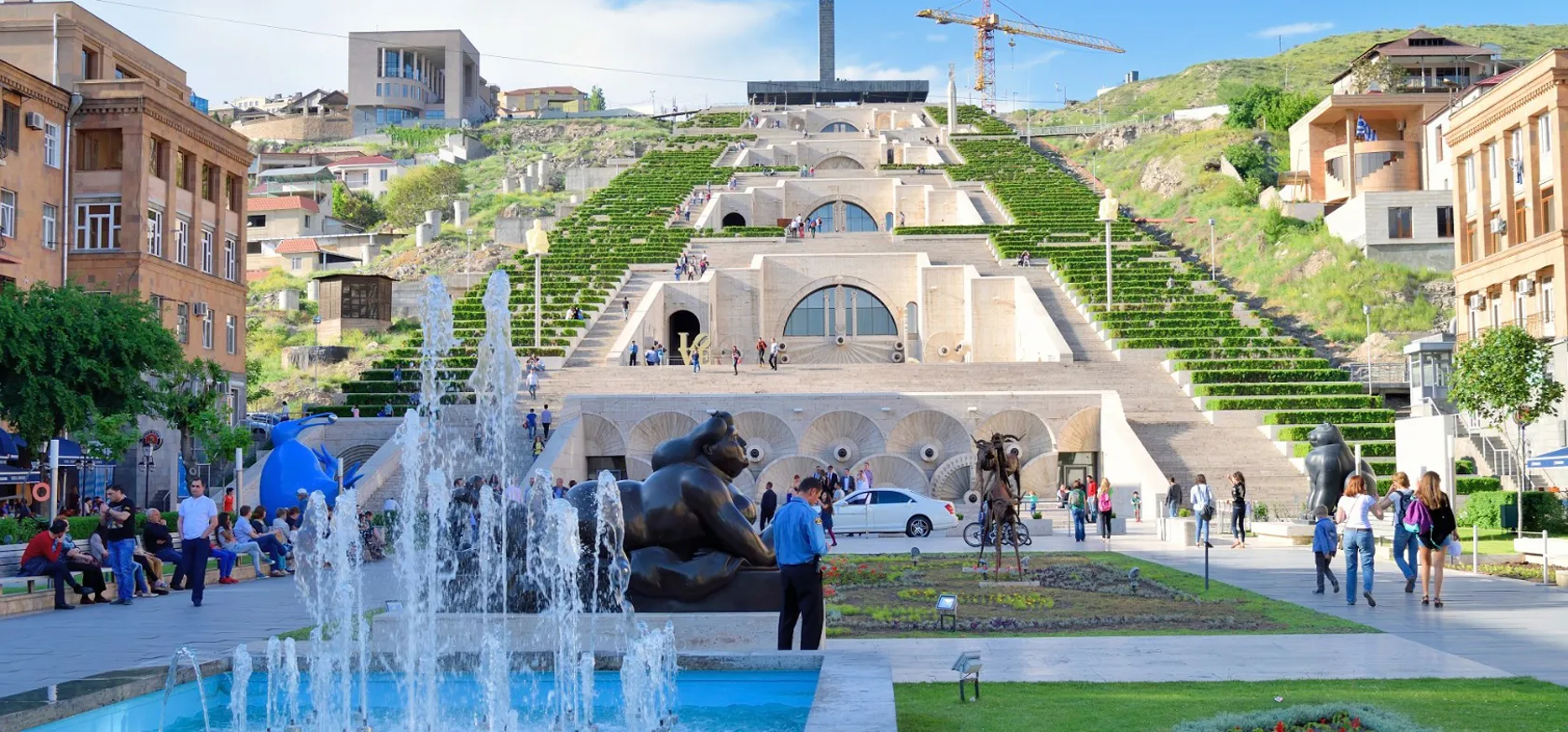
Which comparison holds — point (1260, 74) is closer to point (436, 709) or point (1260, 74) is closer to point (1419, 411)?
point (1419, 411)

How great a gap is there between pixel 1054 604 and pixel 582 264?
36.3 meters

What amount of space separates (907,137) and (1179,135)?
596 inches

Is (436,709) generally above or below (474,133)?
below

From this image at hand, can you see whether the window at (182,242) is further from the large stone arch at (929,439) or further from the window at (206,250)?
the large stone arch at (929,439)

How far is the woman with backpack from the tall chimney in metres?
99.8

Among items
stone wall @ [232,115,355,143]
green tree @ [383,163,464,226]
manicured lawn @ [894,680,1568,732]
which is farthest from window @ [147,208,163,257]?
stone wall @ [232,115,355,143]

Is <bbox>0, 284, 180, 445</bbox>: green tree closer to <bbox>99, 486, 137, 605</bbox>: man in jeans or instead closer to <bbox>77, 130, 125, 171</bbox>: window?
<bbox>77, 130, 125, 171</bbox>: window

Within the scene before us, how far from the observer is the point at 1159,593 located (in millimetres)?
14047

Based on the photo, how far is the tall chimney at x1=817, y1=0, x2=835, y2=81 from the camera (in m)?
112

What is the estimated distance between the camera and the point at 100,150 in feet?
108

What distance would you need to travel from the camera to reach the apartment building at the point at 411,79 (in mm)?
101625

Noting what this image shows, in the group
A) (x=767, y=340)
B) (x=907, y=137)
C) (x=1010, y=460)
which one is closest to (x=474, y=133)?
(x=907, y=137)

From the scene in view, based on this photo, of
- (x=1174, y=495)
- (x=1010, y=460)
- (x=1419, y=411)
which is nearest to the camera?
(x=1010, y=460)

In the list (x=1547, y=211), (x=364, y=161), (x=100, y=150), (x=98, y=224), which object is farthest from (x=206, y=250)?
(x=364, y=161)
